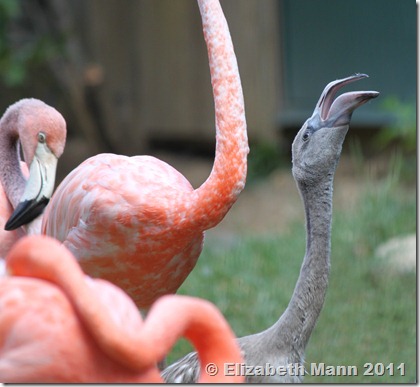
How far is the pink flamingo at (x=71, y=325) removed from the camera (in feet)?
6.33

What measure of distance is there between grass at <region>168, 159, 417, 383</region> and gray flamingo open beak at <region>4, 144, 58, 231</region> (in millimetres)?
1271

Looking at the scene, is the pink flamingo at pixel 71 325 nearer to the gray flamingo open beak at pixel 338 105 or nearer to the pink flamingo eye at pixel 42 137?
the gray flamingo open beak at pixel 338 105

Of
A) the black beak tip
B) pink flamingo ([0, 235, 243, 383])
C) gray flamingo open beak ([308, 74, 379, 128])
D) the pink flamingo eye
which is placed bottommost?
the black beak tip

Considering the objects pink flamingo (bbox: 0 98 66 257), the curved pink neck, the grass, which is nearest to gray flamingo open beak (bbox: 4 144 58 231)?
pink flamingo (bbox: 0 98 66 257)

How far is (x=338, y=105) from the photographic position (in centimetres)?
269

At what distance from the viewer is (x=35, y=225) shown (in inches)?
132

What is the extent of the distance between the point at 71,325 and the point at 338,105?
3.87 feet

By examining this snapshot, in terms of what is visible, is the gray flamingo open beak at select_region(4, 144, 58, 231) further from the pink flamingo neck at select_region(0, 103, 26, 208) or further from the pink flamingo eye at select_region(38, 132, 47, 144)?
the pink flamingo neck at select_region(0, 103, 26, 208)

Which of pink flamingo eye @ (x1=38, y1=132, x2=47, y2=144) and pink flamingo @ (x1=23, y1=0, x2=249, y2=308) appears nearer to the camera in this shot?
pink flamingo @ (x1=23, y1=0, x2=249, y2=308)

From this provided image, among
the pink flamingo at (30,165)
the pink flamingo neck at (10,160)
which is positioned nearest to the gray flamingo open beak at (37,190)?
the pink flamingo at (30,165)

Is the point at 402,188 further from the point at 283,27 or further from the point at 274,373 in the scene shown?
the point at 274,373

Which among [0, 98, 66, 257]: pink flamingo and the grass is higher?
[0, 98, 66, 257]: pink flamingo

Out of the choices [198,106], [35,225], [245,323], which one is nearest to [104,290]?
[35,225]

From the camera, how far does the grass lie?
4223 mm
